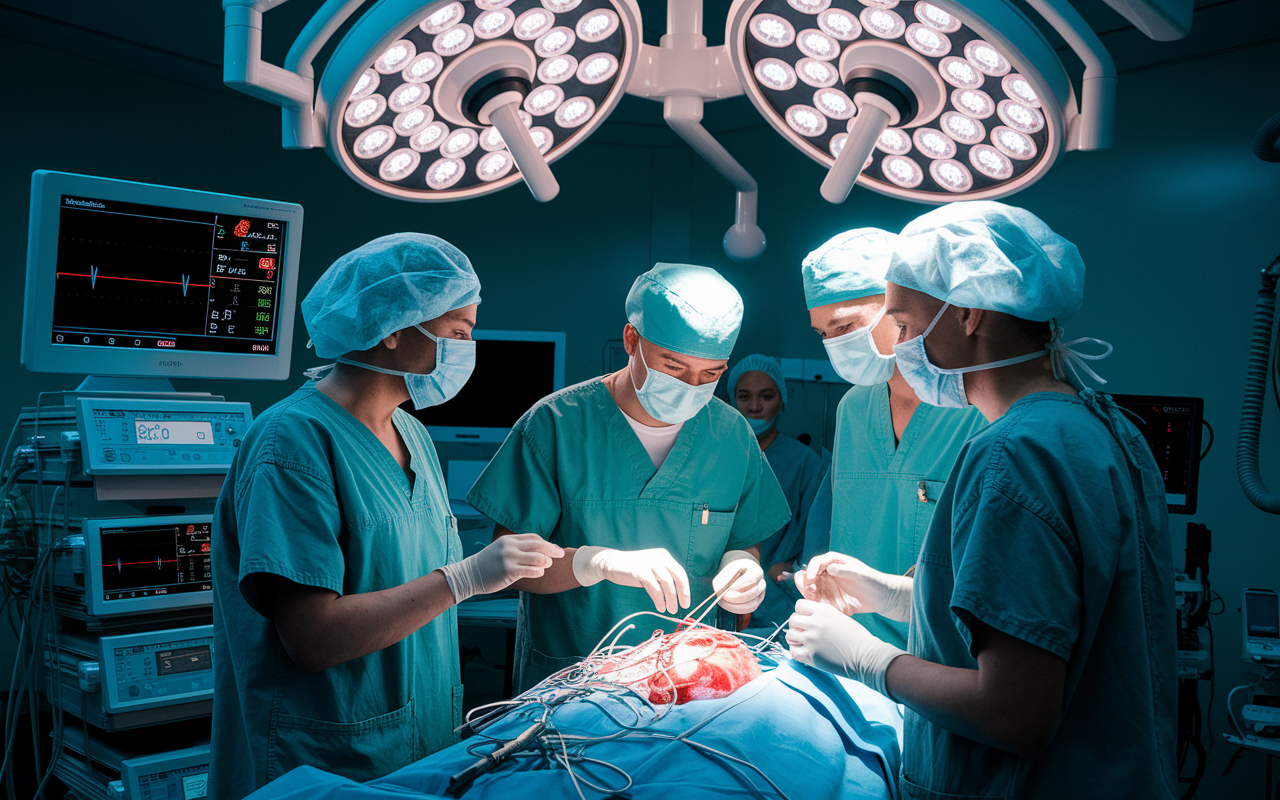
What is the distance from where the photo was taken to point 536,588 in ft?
5.56

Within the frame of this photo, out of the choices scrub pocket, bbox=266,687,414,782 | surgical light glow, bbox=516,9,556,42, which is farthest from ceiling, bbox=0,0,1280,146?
scrub pocket, bbox=266,687,414,782

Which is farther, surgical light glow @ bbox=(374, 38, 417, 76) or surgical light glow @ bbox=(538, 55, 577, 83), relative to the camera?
surgical light glow @ bbox=(538, 55, 577, 83)

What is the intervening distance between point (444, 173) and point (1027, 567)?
94 centimetres

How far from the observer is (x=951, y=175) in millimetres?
1249

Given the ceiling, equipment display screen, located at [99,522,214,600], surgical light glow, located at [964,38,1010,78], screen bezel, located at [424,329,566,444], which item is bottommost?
equipment display screen, located at [99,522,214,600]

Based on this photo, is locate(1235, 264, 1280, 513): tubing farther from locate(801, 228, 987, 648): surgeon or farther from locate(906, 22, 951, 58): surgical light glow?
locate(906, 22, 951, 58): surgical light glow

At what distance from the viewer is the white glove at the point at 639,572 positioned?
156cm

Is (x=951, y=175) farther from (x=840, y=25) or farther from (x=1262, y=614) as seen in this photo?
(x=1262, y=614)

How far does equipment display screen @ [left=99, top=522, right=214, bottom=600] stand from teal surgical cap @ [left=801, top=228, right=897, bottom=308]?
1518 millimetres

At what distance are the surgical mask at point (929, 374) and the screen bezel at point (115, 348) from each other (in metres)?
1.75

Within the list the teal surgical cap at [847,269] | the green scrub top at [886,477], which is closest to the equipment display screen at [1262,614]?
the green scrub top at [886,477]

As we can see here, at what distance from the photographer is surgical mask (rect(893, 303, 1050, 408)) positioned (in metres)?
1.23

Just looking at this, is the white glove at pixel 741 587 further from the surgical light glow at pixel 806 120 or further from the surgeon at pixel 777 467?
the surgeon at pixel 777 467

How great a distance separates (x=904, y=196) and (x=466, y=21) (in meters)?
0.71
